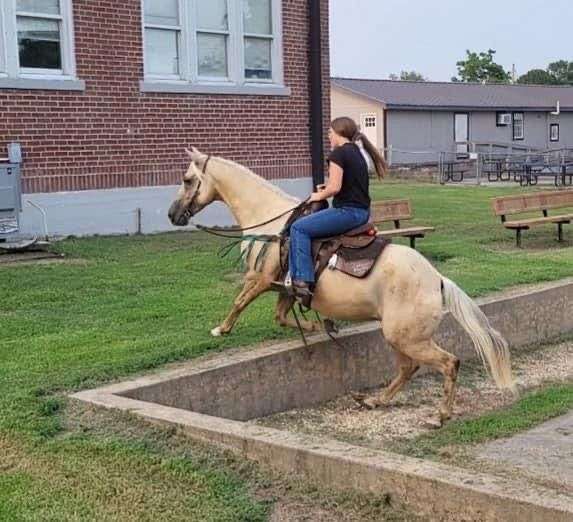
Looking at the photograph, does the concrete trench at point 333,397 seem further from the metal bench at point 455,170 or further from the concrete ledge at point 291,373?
the metal bench at point 455,170

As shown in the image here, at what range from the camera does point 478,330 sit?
22.4 feet

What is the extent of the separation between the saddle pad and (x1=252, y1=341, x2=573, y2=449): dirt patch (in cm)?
119

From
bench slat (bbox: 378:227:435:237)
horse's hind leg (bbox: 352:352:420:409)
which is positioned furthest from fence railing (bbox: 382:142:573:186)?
horse's hind leg (bbox: 352:352:420:409)

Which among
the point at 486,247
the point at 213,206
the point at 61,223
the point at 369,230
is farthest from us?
the point at 213,206

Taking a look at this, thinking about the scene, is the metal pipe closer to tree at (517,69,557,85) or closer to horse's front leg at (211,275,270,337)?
horse's front leg at (211,275,270,337)

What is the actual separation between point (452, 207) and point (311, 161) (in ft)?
18.9

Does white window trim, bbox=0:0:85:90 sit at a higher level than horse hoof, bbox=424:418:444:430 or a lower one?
higher

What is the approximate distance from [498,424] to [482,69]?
2975 inches

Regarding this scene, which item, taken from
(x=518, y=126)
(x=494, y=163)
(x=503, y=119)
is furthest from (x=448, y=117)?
(x=494, y=163)

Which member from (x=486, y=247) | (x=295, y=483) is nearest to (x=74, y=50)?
(x=486, y=247)

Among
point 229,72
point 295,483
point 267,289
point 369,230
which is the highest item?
point 229,72

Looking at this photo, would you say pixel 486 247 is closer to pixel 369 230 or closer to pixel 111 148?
pixel 111 148

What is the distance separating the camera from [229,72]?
1597cm

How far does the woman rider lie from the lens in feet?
22.8
